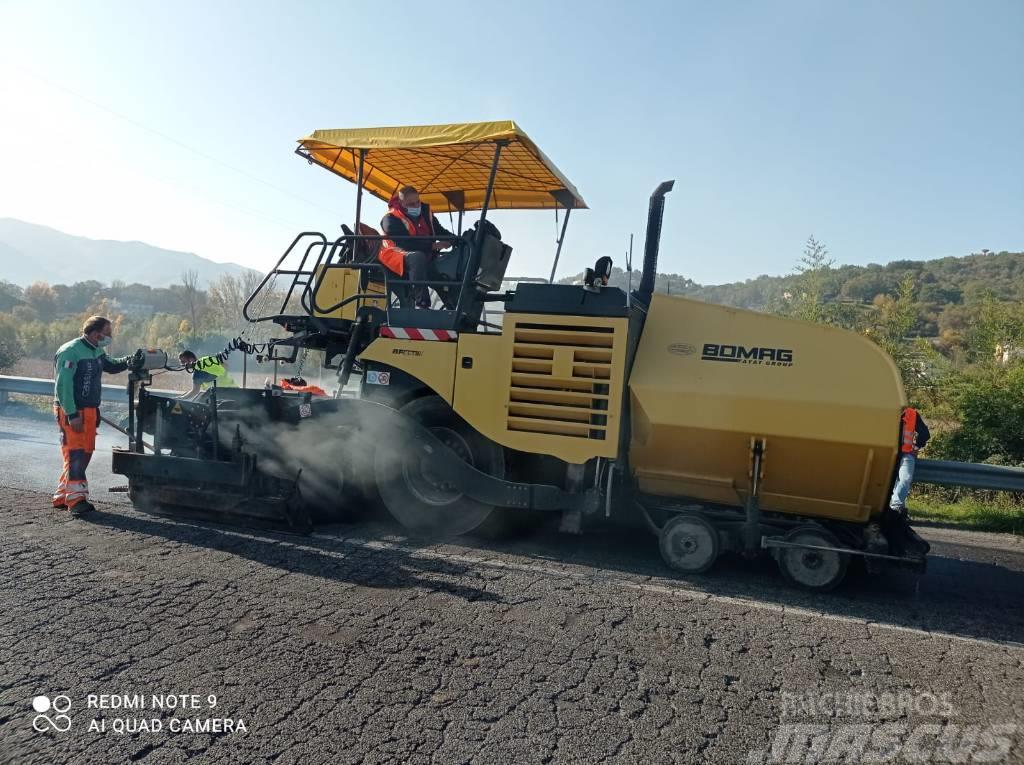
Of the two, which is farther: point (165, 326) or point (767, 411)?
point (165, 326)

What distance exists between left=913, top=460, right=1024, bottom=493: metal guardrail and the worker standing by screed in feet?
23.9

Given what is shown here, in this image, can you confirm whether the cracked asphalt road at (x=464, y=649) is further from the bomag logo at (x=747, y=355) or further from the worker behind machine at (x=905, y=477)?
the bomag logo at (x=747, y=355)

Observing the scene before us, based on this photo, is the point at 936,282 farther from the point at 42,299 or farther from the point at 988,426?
the point at 42,299

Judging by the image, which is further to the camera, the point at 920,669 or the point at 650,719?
the point at 920,669

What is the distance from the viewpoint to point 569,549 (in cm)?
510

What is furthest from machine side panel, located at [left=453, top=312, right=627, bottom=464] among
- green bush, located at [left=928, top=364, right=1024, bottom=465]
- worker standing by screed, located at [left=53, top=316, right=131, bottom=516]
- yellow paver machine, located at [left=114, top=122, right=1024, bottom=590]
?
green bush, located at [left=928, top=364, right=1024, bottom=465]

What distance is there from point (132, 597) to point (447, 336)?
2.64 metres

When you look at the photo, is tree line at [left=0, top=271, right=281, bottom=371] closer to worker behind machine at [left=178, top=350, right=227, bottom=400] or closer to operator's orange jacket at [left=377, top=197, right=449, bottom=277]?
worker behind machine at [left=178, top=350, right=227, bottom=400]

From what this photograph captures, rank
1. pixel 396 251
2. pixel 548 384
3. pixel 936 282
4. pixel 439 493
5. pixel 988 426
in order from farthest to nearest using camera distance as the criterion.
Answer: pixel 936 282, pixel 988 426, pixel 396 251, pixel 439 493, pixel 548 384

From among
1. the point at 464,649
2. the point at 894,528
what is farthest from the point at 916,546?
the point at 464,649

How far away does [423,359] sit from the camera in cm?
531

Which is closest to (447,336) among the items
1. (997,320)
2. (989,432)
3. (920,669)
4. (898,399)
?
(898,399)

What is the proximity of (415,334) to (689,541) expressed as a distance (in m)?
2.50

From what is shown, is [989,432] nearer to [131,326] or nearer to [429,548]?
[429,548]
